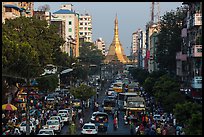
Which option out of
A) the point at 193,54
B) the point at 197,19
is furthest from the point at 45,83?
the point at 197,19

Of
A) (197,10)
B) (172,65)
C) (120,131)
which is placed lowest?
(120,131)

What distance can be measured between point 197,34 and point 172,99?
23.9 feet

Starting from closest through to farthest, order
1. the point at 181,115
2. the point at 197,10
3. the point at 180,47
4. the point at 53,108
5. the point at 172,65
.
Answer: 1. the point at 181,115
2. the point at 197,10
3. the point at 53,108
4. the point at 180,47
5. the point at 172,65

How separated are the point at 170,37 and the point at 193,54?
21.8m

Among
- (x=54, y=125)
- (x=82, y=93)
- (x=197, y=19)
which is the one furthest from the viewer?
(x=82, y=93)

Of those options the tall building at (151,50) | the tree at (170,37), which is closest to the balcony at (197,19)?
the tree at (170,37)

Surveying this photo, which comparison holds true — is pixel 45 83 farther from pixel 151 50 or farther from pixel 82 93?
pixel 151 50

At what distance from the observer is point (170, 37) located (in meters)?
66.4

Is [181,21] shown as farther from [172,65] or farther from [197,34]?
[197,34]

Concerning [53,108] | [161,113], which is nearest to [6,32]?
[53,108]

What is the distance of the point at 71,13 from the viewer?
468 feet

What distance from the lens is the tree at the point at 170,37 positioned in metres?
65.5

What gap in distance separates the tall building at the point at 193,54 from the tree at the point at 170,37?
2.53 metres

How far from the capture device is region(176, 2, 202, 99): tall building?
4284 centimetres
